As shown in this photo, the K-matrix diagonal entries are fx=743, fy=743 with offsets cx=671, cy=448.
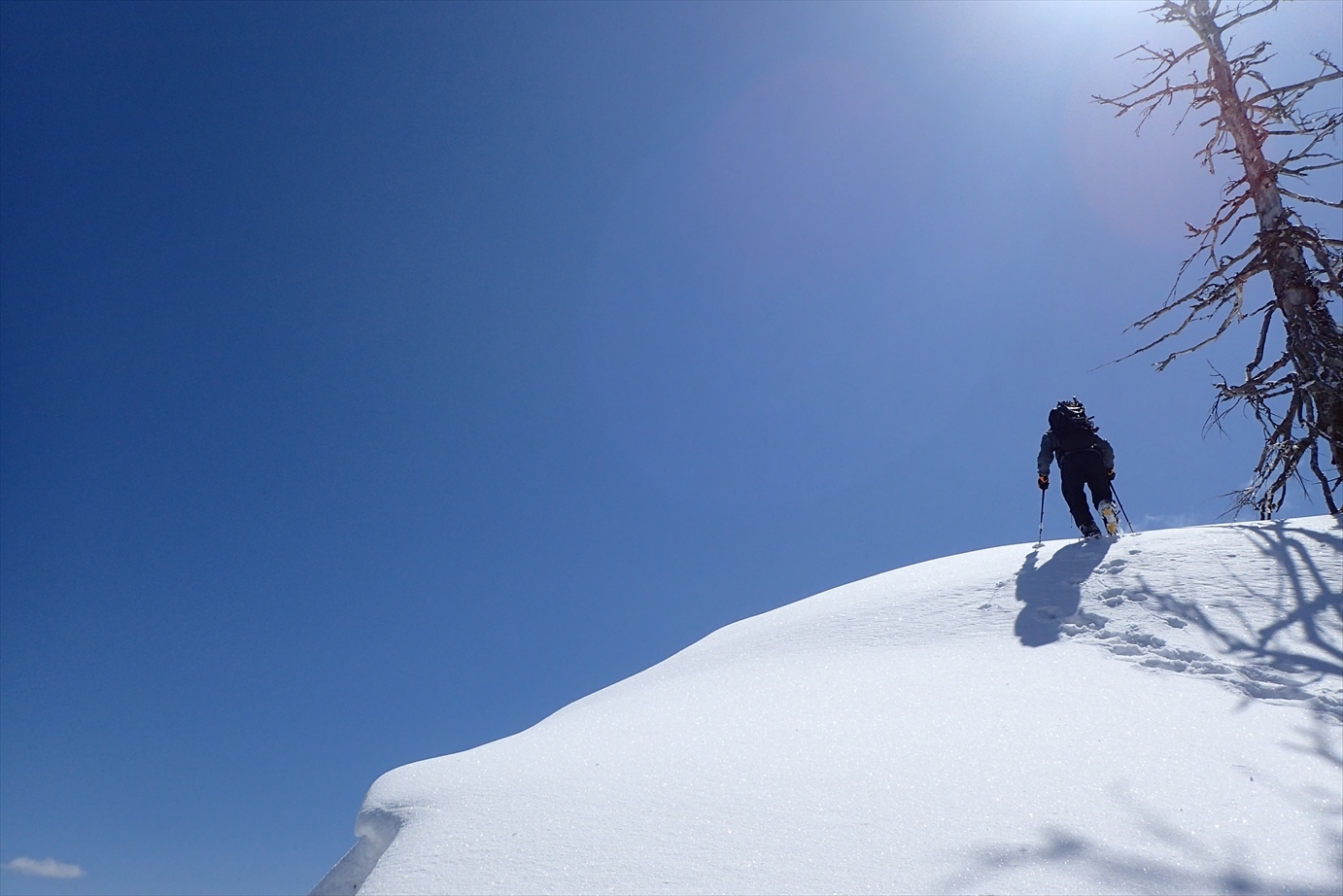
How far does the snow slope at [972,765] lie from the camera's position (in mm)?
2881

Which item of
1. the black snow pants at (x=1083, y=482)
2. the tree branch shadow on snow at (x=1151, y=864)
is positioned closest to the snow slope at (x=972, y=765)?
the tree branch shadow on snow at (x=1151, y=864)

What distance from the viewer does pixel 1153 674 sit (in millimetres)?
4668

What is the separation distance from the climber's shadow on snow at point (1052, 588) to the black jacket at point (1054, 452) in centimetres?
198

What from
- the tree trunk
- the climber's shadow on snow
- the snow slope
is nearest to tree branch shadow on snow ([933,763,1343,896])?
the snow slope

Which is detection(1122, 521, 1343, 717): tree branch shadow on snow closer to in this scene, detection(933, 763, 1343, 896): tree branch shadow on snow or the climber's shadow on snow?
the climber's shadow on snow

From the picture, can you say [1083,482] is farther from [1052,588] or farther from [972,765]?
[972,765]

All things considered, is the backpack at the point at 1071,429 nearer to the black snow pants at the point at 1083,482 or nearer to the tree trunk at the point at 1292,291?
the black snow pants at the point at 1083,482

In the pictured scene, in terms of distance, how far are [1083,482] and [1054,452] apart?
1.71 feet

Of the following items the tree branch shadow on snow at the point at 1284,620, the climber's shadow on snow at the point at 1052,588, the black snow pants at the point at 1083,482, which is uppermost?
the black snow pants at the point at 1083,482

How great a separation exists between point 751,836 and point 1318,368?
29.1 feet

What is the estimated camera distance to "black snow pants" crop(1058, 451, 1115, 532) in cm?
905

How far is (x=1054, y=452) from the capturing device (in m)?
9.48

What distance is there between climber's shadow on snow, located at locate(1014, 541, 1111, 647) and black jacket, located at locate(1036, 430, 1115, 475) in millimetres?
1982

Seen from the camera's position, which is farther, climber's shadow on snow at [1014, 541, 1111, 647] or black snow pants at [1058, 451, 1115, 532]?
black snow pants at [1058, 451, 1115, 532]
